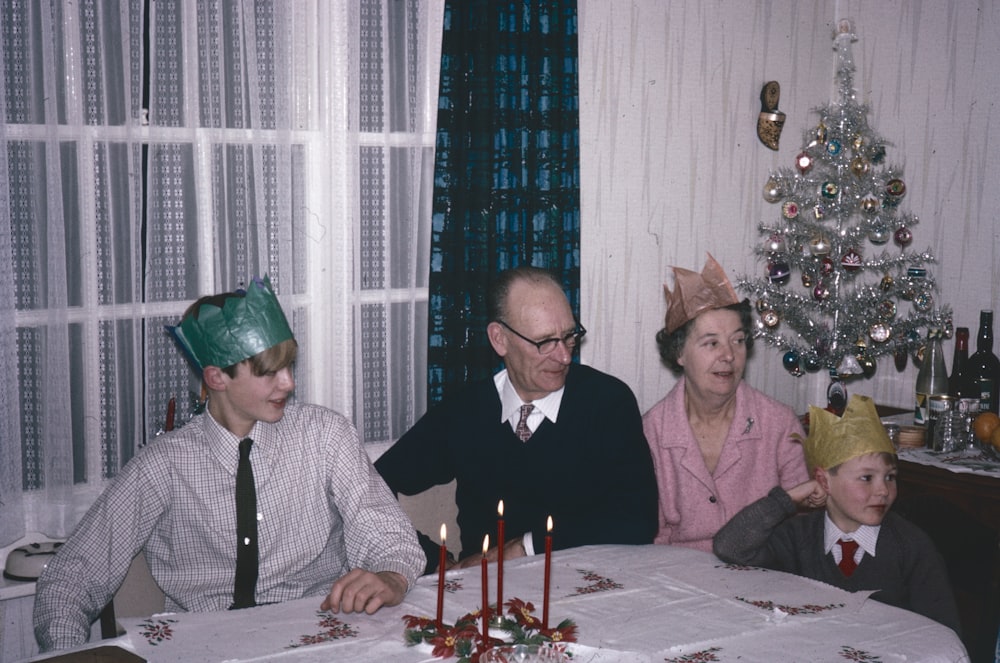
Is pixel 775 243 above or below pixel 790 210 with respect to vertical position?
below

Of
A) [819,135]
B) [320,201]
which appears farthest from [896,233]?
[320,201]

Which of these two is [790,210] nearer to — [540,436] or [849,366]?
[849,366]

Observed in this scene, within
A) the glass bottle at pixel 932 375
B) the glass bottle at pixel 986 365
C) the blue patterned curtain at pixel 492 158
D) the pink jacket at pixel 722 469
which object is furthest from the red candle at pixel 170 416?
the glass bottle at pixel 986 365

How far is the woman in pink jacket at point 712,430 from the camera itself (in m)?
2.87

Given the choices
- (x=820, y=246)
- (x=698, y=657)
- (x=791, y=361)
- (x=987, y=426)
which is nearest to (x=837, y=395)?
(x=791, y=361)

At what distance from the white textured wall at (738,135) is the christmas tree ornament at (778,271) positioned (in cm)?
24

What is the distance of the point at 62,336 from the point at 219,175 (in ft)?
2.32

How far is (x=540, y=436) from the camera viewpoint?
270cm

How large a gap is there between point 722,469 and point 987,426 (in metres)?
1.43

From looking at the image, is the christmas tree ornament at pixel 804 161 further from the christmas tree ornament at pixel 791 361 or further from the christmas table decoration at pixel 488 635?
the christmas table decoration at pixel 488 635

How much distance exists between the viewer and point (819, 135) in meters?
4.48

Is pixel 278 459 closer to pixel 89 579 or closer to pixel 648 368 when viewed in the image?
pixel 89 579

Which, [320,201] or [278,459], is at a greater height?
[320,201]

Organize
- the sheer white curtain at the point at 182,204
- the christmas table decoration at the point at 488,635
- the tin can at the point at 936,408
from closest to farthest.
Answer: the christmas table decoration at the point at 488,635
the sheer white curtain at the point at 182,204
the tin can at the point at 936,408
